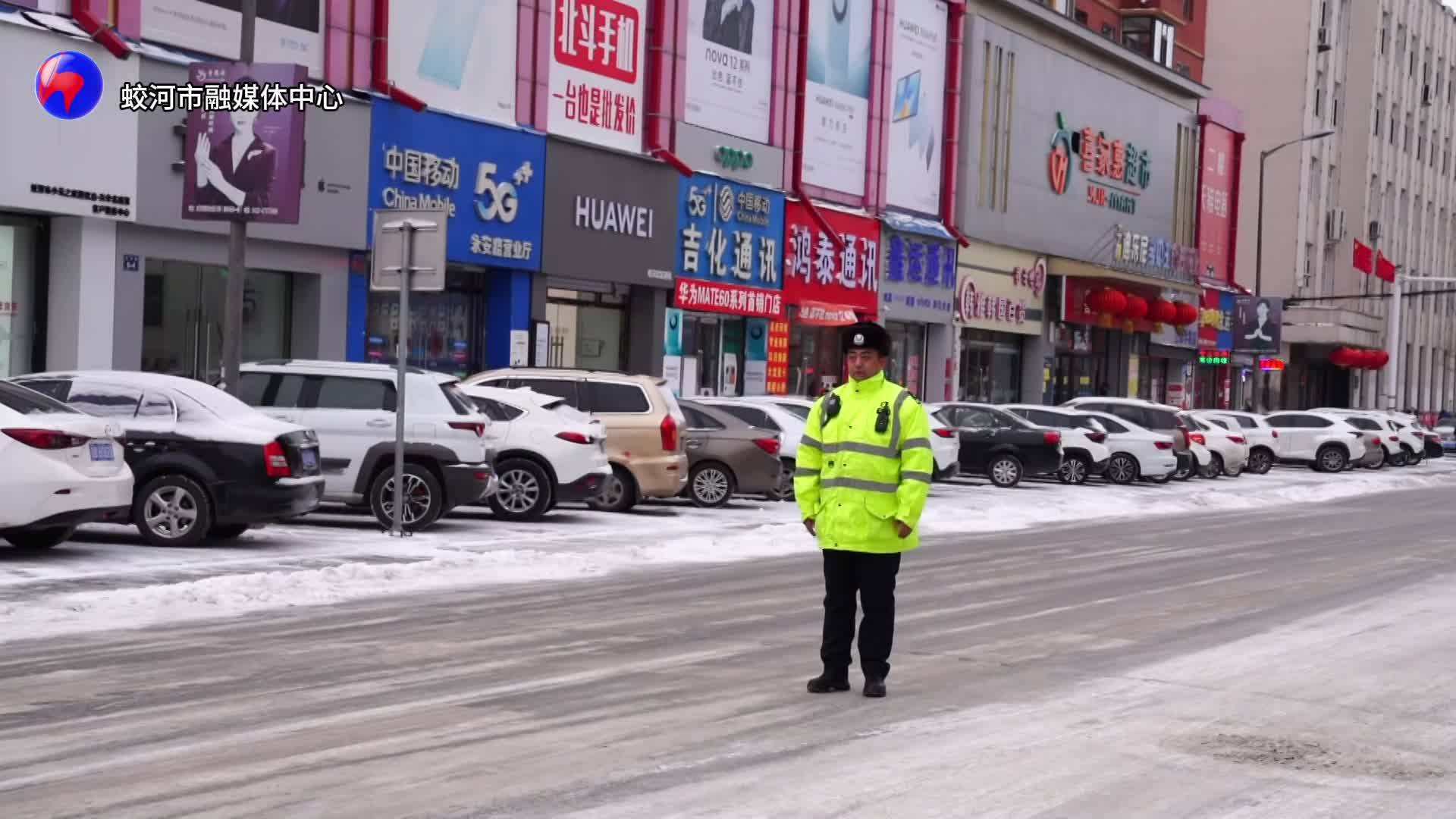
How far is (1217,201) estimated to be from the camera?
227ft

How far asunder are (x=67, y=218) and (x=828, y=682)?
55.9 feet

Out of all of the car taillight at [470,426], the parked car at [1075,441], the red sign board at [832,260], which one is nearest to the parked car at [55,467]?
the car taillight at [470,426]

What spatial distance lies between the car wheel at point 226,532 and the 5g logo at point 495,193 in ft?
46.0

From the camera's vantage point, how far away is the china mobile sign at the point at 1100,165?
178ft

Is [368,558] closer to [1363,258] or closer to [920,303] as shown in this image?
[920,303]

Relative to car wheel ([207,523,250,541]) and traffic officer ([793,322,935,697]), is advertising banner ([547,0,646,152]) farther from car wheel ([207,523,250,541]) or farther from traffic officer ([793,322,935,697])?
traffic officer ([793,322,935,697])

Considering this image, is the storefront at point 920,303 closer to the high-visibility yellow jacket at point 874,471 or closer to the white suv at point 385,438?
the white suv at point 385,438

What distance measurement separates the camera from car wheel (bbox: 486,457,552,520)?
20.8 meters

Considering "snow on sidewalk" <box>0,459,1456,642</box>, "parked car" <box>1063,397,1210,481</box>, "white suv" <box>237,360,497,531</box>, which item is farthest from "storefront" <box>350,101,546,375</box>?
"parked car" <box>1063,397,1210,481</box>

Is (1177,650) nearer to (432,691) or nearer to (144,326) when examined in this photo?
(432,691)

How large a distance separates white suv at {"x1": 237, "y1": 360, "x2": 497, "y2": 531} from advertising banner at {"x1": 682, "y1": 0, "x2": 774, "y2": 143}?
18556 millimetres

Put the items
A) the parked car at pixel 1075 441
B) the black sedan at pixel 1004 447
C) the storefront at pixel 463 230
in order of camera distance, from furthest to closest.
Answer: the parked car at pixel 1075 441, the black sedan at pixel 1004 447, the storefront at pixel 463 230

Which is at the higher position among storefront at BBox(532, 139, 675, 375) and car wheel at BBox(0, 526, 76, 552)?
storefront at BBox(532, 139, 675, 375)

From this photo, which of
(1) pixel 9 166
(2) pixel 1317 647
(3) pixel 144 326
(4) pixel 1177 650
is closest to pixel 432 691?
(4) pixel 1177 650
